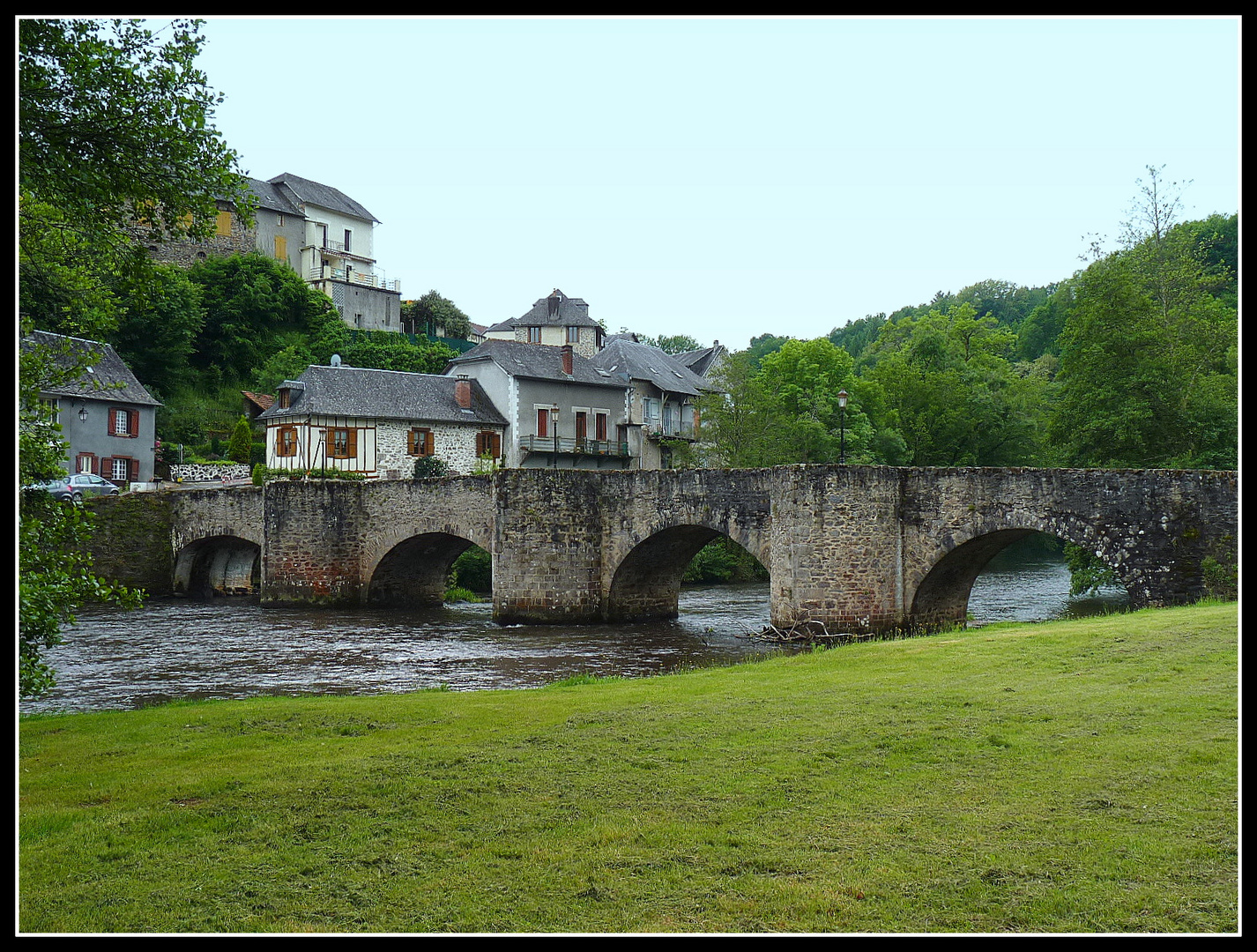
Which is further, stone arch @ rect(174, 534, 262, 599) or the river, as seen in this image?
stone arch @ rect(174, 534, 262, 599)

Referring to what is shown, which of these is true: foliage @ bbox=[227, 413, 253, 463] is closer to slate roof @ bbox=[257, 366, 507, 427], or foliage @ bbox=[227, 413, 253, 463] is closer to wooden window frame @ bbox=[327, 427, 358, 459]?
slate roof @ bbox=[257, 366, 507, 427]

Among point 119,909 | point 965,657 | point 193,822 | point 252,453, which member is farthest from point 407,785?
point 252,453

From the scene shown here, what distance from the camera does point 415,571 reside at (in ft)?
101

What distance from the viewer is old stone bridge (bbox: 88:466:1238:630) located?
17.8 m

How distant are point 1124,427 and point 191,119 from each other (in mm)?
23055

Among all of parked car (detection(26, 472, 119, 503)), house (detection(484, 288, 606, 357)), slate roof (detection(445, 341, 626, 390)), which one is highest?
house (detection(484, 288, 606, 357))

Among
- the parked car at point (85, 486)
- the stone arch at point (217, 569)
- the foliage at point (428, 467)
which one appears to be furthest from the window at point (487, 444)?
the parked car at point (85, 486)

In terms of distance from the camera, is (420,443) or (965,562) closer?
(965,562)

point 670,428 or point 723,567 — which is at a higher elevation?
point 670,428

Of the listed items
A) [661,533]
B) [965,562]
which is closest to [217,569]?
[661,533]

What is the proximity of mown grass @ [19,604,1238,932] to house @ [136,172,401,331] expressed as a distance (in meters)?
53.8

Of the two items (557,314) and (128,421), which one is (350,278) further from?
(128,421)

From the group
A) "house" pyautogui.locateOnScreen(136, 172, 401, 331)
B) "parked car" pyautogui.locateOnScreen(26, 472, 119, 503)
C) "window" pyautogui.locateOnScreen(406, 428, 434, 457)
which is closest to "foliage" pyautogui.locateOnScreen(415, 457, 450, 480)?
"window" pyautogui.locateOnScreen(406, 428, 434, 457)

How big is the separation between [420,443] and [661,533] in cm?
2034
